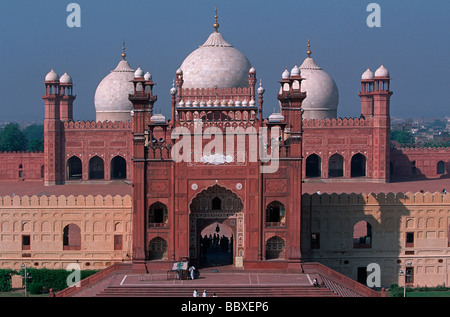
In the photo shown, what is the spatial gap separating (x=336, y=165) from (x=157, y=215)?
22.6 meters

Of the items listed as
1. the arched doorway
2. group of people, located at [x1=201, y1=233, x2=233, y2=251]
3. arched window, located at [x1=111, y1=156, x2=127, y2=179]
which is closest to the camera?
the arched doorway

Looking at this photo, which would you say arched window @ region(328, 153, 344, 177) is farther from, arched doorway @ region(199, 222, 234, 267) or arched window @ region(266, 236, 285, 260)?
arched window @ region(266, 236, 285, 260)

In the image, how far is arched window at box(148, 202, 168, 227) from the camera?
1030 inches

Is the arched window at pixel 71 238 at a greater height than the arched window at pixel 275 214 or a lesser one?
lesser

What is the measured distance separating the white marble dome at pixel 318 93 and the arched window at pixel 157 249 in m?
24.0

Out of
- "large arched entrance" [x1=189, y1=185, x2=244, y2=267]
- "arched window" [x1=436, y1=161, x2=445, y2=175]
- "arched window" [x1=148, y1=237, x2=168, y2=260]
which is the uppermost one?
"arched window" [x1=436, y1=161, x2=445, y2=175]

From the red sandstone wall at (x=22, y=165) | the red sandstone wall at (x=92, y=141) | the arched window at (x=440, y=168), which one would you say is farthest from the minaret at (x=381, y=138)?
the red sandstone wall at (x=22, y=165)

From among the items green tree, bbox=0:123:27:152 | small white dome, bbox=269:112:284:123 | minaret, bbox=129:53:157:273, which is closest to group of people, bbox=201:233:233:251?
minaret, bbox=129:53:157:273

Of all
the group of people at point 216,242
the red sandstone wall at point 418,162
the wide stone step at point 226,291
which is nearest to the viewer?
the wide stone step at point 226,291

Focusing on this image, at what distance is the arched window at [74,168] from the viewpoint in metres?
47.9

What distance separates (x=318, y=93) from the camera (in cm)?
4919

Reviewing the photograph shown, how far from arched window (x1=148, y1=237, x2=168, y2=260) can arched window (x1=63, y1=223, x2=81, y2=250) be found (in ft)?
12.3

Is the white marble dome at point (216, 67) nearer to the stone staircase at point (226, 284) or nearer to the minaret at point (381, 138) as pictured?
the minaret at point (381, 138)
